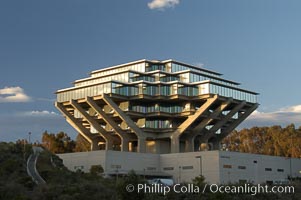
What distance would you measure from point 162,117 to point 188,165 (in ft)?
57.0

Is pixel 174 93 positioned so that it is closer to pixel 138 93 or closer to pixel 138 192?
pixel 138 93

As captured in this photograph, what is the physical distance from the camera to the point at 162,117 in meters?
104

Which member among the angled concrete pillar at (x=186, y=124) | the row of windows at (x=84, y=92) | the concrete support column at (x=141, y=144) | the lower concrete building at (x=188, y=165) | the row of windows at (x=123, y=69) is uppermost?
the row of windows at (x=123, y=69)

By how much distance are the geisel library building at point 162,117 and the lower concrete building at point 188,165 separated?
0.63 feet

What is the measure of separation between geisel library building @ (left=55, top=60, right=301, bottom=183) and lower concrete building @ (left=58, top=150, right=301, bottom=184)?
19 cm

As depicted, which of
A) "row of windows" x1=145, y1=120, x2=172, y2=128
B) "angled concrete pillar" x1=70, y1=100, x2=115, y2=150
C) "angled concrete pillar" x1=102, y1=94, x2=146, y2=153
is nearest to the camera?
"angled concrete pillar" x1=102, y1=94, x2=146, y2=153

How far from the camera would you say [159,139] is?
351 feet

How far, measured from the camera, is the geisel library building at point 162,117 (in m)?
90.8

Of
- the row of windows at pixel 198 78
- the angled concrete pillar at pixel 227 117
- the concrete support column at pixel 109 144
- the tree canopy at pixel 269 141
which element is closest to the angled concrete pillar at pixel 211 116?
the angled concrete pillar at pixel 227 117

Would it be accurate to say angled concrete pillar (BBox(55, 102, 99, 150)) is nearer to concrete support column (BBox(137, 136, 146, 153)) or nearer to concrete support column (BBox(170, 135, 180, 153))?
concrete support column (BBox(137, 136, 146, 153))

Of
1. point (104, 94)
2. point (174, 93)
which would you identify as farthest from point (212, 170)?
point (104, 94)

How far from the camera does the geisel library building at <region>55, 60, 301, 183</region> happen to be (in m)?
90.8

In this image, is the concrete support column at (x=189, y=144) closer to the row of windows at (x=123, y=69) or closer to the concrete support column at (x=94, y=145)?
the row of windows at (x=123, y=69)

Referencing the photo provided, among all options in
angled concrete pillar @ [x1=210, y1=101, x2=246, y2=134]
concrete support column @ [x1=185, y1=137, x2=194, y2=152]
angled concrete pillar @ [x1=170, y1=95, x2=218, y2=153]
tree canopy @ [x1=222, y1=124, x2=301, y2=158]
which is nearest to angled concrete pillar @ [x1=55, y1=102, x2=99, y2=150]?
angled concrete pillar @ [x1=170, y1=95, x2=218, y2=153]
